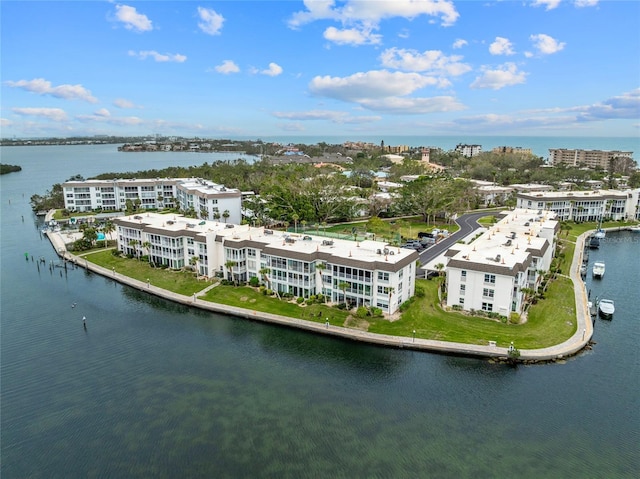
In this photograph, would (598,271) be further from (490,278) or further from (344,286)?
(344,286)

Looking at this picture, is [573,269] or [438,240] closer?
[573,269]

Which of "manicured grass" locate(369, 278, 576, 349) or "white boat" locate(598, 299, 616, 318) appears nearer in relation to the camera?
"manicured grass" locate(369, 278, 576, 349)

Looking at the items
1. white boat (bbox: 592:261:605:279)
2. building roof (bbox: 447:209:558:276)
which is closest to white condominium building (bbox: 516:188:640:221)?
building roof (bbox: 447:209:558:276)

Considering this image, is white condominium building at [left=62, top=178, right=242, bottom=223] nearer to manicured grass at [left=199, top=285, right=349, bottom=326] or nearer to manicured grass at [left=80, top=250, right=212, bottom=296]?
manicured grass at [left=80, top=250, right=212, bottom=296]

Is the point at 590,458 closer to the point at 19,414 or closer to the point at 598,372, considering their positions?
the point at 598,372

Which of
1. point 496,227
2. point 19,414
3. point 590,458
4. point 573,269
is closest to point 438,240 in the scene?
point 496,227

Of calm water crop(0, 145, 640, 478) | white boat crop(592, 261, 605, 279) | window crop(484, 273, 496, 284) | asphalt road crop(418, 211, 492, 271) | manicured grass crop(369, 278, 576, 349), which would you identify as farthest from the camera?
asphalt road crop(418, 211, 492, 271)
